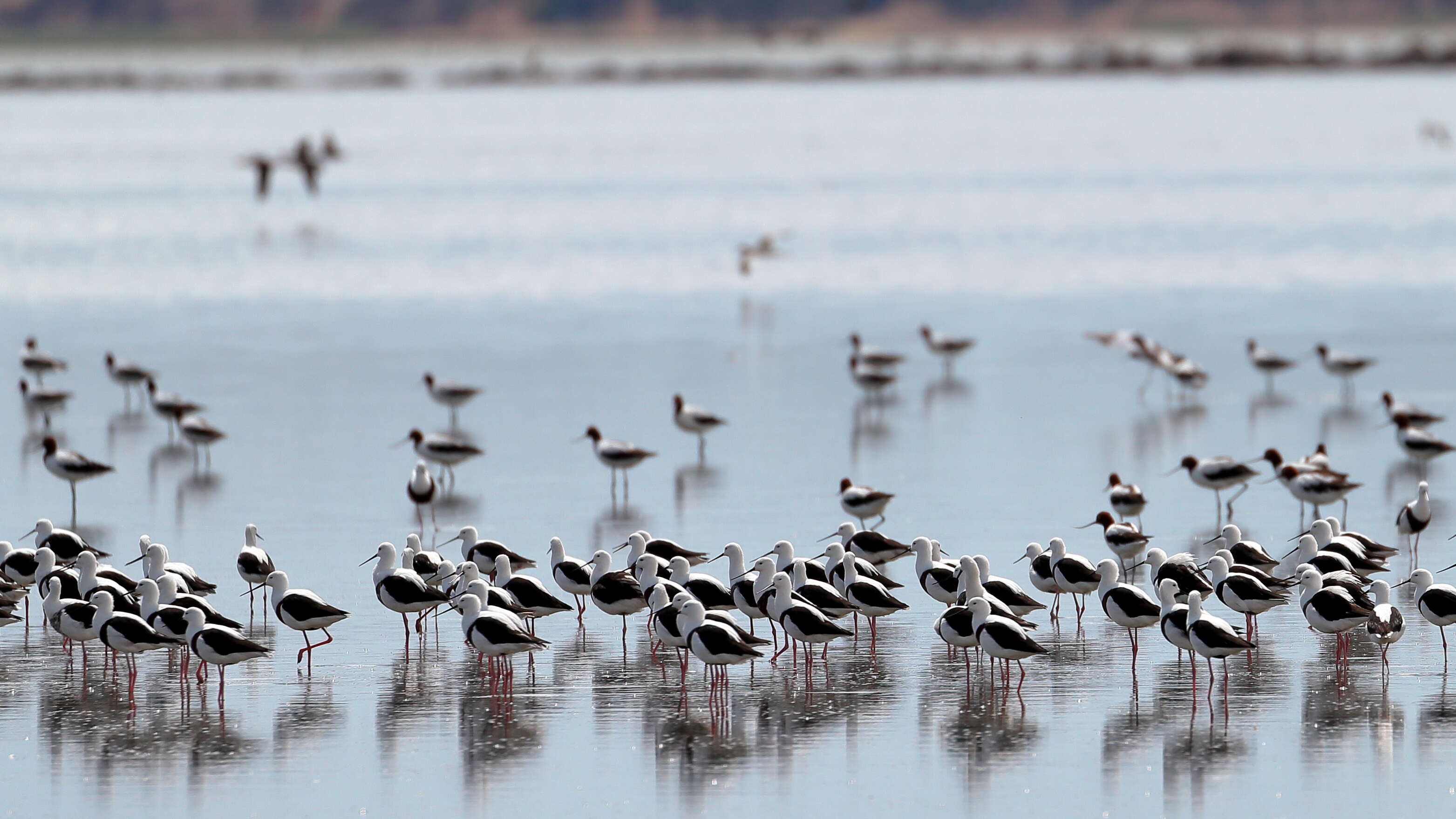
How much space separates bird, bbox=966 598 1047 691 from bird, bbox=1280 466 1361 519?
17.7ft

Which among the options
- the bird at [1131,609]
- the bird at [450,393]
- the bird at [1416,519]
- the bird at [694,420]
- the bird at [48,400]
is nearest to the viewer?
the bird at [1131,609]

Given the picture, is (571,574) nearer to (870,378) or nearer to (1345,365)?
(870,378)

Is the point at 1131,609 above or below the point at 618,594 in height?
below

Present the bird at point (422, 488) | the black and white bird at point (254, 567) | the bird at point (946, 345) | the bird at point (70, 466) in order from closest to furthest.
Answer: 1. the black and white bird at point (254, 567)
2. the bird at point (422, 488)
3. the bird at point (70, 466)
4. the bird at point (946, 345)

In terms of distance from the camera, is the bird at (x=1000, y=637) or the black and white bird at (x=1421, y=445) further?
the black and white bird at (x=1421, y=445)

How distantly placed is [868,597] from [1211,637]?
2.40m

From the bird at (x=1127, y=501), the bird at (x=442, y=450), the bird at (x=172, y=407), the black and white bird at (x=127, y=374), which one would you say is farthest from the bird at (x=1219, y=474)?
the black and white bird at (x=127, y=374)

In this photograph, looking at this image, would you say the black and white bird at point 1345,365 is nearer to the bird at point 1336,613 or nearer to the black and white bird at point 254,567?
the bird at point 1336,613

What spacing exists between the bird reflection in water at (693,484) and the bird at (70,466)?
5.23 m

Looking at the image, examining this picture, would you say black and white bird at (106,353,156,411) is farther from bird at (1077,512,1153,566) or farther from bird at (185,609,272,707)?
bird at (1077,512,1153,566)

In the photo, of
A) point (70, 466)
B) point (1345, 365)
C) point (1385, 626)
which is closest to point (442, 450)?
point (70, 466)

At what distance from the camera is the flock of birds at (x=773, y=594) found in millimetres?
12477

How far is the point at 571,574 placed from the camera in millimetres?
14195

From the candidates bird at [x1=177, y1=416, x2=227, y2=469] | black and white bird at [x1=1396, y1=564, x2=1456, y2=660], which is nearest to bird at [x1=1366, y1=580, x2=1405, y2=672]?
black and white bird at [x1=1396, y1=564, x2=1456, y2=660]
